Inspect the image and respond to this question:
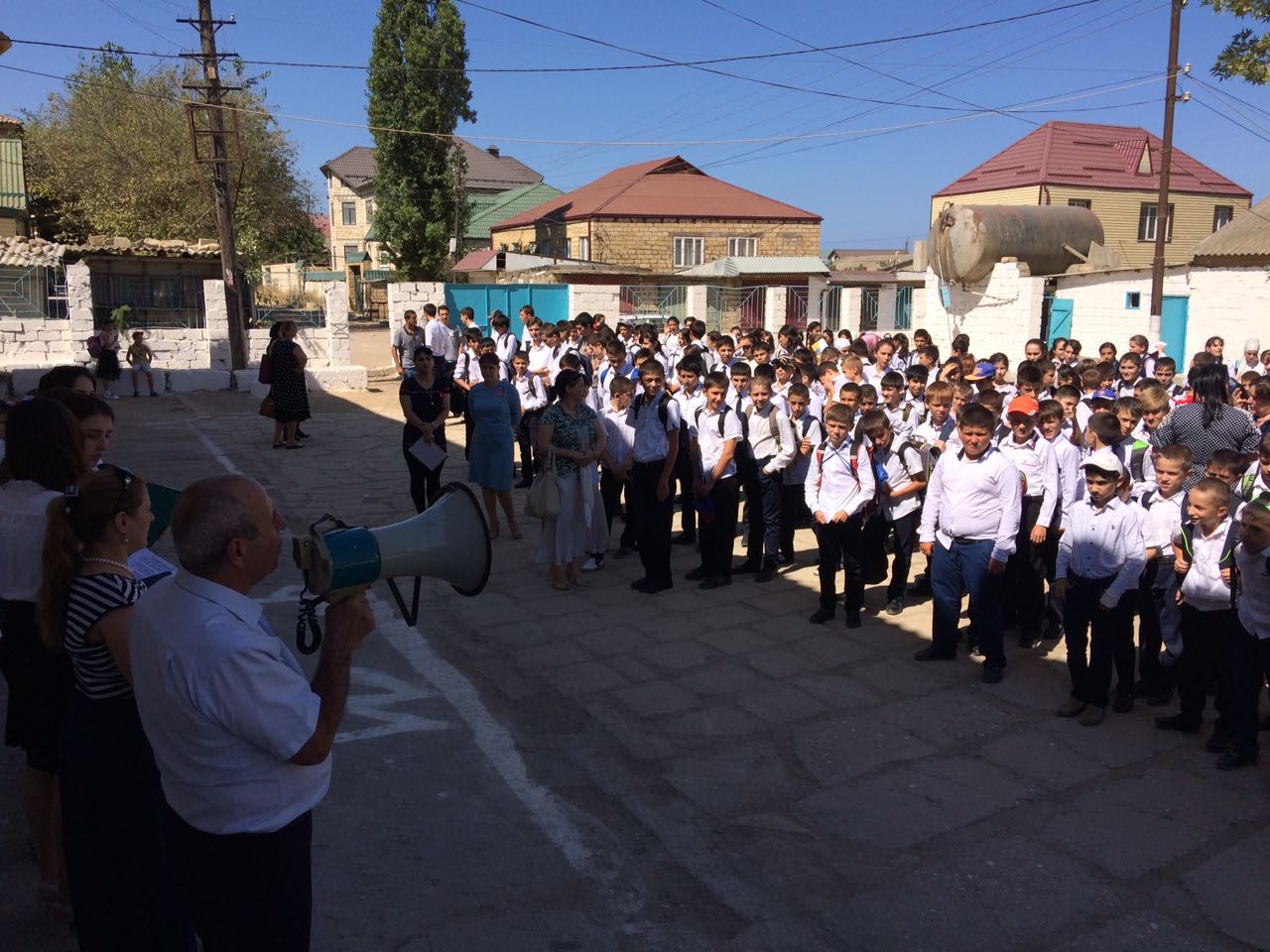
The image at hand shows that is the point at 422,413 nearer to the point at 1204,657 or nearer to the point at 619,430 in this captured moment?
the point at 619,430

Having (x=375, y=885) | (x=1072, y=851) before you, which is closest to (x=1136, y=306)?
(x=1072, y=851)

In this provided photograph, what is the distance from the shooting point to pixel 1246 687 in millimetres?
4410

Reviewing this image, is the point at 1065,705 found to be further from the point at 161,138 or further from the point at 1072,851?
the point at 161,138

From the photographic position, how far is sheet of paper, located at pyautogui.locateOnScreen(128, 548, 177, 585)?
2.94 m

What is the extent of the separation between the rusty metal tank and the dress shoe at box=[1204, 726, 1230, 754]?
17.2 metres

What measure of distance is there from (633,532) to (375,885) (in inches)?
190

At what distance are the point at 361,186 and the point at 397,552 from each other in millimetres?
62421

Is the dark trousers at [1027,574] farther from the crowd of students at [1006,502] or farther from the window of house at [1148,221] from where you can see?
the window of house at [1148,221]

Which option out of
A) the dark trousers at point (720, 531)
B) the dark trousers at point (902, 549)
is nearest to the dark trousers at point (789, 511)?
the dark trousers at point (720, 531)

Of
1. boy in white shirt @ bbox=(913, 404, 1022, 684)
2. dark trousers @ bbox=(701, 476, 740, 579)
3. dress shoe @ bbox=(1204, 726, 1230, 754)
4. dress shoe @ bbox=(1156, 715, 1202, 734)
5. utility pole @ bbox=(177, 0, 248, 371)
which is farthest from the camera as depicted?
utility pole @ bbox=(177, 0, 248, 371)

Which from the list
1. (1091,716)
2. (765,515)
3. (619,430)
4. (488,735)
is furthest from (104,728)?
(765,515)

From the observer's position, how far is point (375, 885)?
359 cm

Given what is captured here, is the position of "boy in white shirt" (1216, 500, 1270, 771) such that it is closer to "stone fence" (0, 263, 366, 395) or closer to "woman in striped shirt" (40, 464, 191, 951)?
"woman in striped shirt" (40, 464, 191, 951)

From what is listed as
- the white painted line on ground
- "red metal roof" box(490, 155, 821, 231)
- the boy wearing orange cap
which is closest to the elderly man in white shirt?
the white painted line on ground
